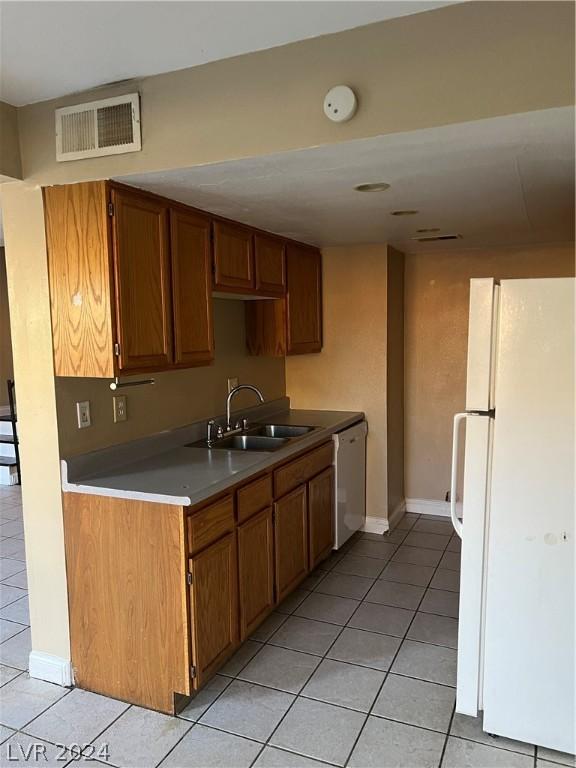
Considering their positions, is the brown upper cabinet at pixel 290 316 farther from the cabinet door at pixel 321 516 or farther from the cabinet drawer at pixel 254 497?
the cabinet drawer at pixel 254 497

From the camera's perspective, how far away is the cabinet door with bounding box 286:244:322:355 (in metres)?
3.77

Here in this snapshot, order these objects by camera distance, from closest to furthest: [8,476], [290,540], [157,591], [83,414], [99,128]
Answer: [99,128] → [157,591] → [83,414] → [290,540] → [8,476]

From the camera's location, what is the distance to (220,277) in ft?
9.62

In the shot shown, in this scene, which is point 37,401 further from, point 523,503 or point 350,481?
point 350,481

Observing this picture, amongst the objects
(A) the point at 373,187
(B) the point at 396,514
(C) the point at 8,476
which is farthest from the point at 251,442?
(C) the point at 8,476

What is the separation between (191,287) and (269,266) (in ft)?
2.87

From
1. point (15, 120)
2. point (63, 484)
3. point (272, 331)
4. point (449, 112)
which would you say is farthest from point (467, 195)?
point (63, 484)

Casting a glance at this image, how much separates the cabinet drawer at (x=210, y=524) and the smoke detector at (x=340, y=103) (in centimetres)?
148

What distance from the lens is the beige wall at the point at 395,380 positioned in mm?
4113

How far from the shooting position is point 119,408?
270cm

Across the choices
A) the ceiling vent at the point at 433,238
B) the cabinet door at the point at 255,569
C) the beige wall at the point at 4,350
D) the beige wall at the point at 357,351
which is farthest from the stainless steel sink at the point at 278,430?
the beige wall at the point at 4,350

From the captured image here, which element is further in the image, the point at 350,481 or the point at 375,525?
the point at 375,525

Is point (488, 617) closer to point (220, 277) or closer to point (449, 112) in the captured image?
point (449, 112)

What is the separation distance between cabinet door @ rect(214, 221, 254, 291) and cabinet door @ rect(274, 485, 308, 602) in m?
1.15
